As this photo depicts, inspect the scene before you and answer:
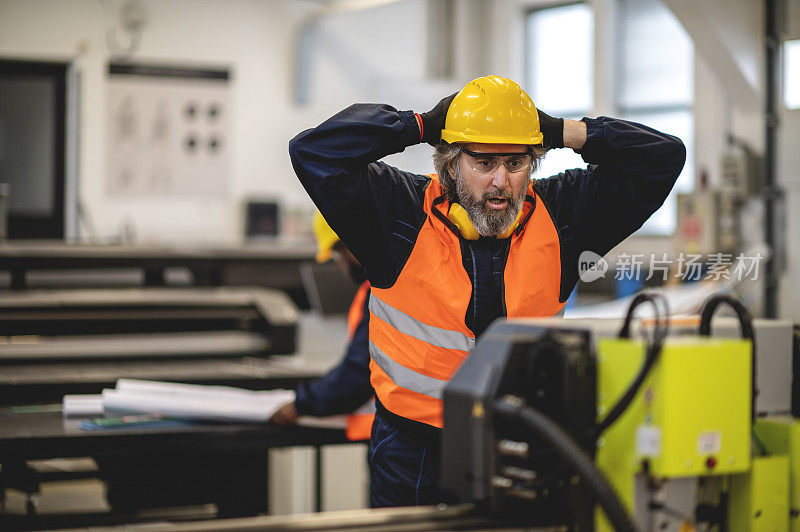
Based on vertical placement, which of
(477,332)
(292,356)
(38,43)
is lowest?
(292,356)

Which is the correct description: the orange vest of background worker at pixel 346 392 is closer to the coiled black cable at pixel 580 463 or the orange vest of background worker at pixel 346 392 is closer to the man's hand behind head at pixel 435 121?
the man's hand behind head at pixel 435 121

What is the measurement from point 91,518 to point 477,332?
164 cm

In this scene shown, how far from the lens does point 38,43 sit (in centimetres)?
663

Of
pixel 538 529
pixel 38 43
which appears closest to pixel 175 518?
pixel 538 529

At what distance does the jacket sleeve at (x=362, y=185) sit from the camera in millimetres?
1718

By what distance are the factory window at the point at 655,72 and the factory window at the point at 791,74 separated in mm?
1564

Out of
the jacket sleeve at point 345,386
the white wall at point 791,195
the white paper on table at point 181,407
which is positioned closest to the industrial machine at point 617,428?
the jacket sleeve at point 345,386

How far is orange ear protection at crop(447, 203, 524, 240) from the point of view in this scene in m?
1.69

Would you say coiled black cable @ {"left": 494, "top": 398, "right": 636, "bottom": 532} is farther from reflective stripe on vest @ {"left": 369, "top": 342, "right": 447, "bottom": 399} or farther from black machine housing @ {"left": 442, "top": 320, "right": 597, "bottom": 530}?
reflective stripe on vest @ {"left": 369, "top": 342, "right": 447, "bottom": 399}

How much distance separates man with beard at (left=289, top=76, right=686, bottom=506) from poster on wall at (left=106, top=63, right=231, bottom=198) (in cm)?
554

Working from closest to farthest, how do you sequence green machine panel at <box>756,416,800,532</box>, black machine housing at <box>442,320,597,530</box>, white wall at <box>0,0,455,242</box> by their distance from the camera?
black machine housing at <box>442,320,597,530</box>, green machine panel at <box>756,416,800,532</box>, white wall at <box>0,0,455,242</box>

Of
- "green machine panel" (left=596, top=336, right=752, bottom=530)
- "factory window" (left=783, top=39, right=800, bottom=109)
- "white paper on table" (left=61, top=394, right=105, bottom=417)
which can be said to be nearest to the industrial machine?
"green machine panel" (left=596, top=336, right=752, bottom=530)

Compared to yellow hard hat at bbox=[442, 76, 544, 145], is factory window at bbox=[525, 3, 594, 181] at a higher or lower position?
higher

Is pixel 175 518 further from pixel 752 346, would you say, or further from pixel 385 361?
pixel 752 346
